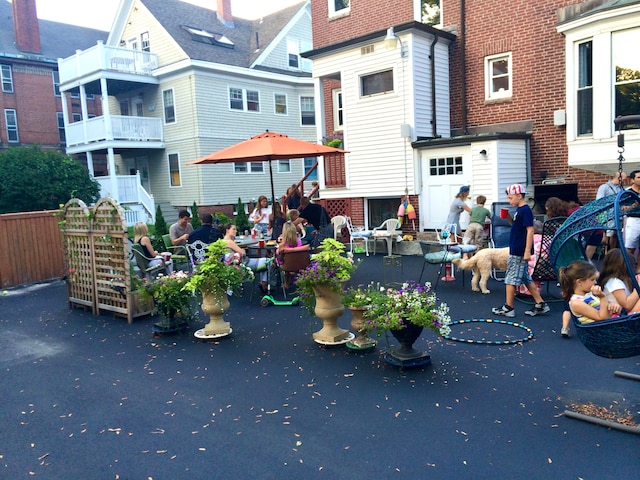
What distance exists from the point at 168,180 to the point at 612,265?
22091 millimetres

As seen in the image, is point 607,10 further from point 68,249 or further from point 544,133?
point 68,249

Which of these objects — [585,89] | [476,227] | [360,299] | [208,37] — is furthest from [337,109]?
[360,299]

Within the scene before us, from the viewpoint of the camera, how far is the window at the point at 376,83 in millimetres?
14109

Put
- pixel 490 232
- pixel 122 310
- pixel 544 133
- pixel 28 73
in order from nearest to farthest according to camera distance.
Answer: pixel 122 310 < pixel 490 232 < pixel 544 133 < pixel 28 73

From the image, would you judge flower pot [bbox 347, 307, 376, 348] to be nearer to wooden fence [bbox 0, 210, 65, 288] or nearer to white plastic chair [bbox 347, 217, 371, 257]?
white plastic chair [bbox 347, 217, 371, 257]

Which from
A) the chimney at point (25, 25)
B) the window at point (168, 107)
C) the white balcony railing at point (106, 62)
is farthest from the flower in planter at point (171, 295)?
the chimney at point (25, 25)

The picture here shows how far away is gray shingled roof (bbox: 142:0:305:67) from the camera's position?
23.4 m

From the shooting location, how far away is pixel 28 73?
29.7 meters

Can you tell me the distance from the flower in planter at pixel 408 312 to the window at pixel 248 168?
19.9m

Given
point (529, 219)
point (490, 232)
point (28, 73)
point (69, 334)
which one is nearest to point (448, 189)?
point (490, 232)

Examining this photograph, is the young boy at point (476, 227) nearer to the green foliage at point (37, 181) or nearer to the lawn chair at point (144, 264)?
the lawn chair at point (144, 264)

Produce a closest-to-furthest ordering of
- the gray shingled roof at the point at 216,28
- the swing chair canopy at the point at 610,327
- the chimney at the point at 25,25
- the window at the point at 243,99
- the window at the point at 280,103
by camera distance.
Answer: the swing chair canopy at the point at 610,327
the gray shingled roof at the point at 216,28
the window at the point at 243,99
the window at the point at 280,103
the chimney at the point at 25,25

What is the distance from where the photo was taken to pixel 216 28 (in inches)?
1033

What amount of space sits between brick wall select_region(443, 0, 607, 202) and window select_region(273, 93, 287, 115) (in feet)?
43.0
